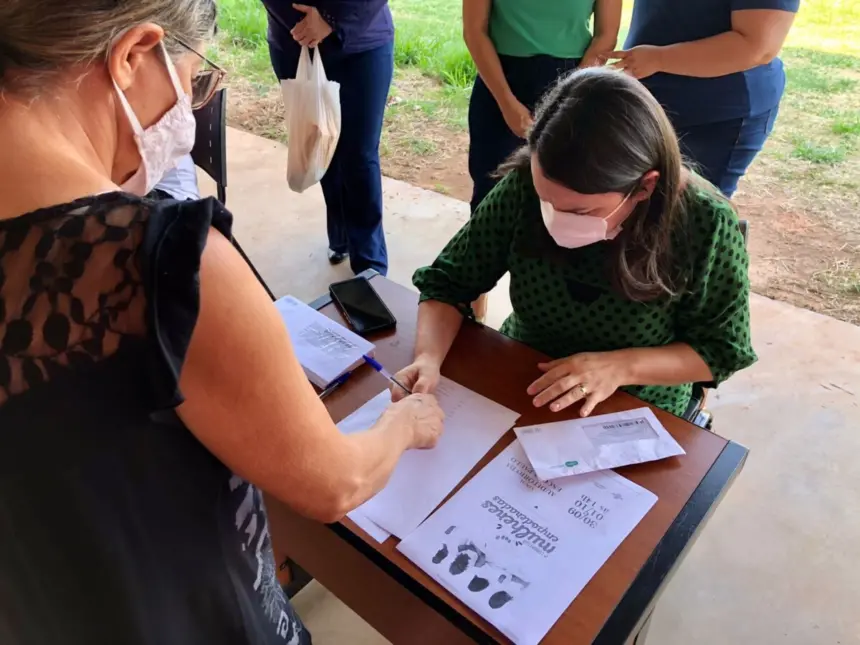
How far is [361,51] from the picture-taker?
2361 mm

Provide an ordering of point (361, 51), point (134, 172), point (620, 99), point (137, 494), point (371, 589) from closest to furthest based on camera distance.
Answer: point (137, 494), point (134, 172), point (620, 99), point (371, 589), point (361, 51)

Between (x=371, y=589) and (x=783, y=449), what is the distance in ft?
4.81

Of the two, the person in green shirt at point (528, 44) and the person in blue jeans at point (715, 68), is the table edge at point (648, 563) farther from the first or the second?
the person in green shirt at point (528, 44)

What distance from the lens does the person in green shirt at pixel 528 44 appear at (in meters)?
2.03

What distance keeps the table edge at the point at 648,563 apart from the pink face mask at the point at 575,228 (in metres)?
0.42

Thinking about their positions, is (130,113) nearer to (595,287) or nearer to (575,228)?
(575,228)

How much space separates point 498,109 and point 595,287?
3.53 ft

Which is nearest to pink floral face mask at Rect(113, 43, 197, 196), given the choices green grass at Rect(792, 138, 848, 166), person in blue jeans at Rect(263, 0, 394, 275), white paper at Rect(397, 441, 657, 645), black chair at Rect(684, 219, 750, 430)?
white paper at Rect(397, 441, 657, 645)

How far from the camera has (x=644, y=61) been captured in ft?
5.75

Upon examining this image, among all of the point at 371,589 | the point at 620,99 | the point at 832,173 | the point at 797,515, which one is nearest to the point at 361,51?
the point at 620,99

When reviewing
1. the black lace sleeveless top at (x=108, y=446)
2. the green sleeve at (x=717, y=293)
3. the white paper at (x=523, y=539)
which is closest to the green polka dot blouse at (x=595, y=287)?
the green sleeve at (x=717, y=293)

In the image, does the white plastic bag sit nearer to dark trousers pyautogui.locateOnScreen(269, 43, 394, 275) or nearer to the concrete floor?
dark trousers pyautogui.locateOnScreen(269, 43, 394, 275)

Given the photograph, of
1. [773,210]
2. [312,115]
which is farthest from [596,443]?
[773,210]

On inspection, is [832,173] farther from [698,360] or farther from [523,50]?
[698,360]
